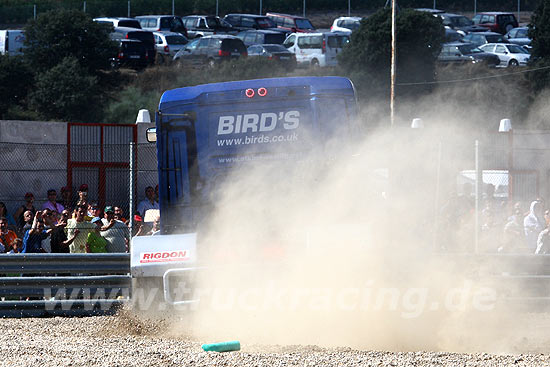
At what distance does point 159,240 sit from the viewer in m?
9.87

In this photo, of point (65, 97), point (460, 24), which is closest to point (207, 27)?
point (460, 24)

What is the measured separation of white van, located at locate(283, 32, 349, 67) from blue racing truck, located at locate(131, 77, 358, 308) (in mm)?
32037

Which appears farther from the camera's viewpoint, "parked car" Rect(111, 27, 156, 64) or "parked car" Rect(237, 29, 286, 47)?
"parked car" Rect(237, 29, 286, 47)

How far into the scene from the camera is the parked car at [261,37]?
46531 mm

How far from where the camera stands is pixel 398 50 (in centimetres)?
3962

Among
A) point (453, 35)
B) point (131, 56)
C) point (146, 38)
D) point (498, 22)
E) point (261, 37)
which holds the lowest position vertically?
point (131, 56)

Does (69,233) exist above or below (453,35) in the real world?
below

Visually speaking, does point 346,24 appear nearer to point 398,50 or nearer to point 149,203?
point 398,50

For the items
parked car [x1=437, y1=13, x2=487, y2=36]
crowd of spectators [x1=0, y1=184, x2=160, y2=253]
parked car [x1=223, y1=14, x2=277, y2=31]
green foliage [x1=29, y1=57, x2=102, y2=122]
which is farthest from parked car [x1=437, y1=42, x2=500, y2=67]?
crowd of spectators [x1=0, y1=184, x2=160, y2=253]

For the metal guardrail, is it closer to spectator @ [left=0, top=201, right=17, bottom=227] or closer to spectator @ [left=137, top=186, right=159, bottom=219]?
spectator @ [left=0, top=201, right=17, bottom=227]

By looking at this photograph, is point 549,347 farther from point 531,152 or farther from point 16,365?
point 531,152

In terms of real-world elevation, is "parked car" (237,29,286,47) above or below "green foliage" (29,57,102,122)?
above

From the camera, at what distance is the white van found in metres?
43.2

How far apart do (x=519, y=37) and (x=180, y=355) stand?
4572cm
